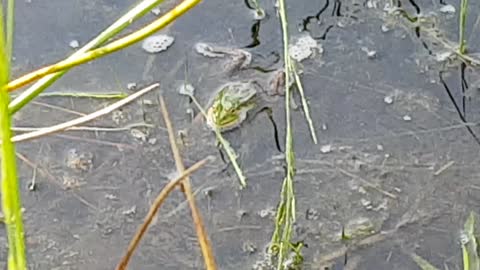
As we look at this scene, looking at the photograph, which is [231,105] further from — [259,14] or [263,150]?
[259,14]

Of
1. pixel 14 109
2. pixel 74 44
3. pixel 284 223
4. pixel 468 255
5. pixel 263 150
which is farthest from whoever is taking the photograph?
pixel 74 44

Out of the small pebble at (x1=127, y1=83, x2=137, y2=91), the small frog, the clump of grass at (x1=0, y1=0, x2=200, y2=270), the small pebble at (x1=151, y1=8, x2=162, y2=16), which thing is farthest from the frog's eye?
the clump of grass at (x1=0, y1=0, x2=200, y2=270)

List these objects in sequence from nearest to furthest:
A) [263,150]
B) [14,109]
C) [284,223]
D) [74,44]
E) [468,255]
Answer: [14,109], [468,255], [284,223], [263,150], [74,44]

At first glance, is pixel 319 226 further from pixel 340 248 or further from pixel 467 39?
pixel 467 39

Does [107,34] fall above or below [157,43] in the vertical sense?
above

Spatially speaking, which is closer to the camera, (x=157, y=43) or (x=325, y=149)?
(x=325, y=149)

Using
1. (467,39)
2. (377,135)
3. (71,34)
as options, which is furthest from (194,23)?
(467,39)

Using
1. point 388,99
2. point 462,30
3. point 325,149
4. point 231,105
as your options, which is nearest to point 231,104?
point 231,105
